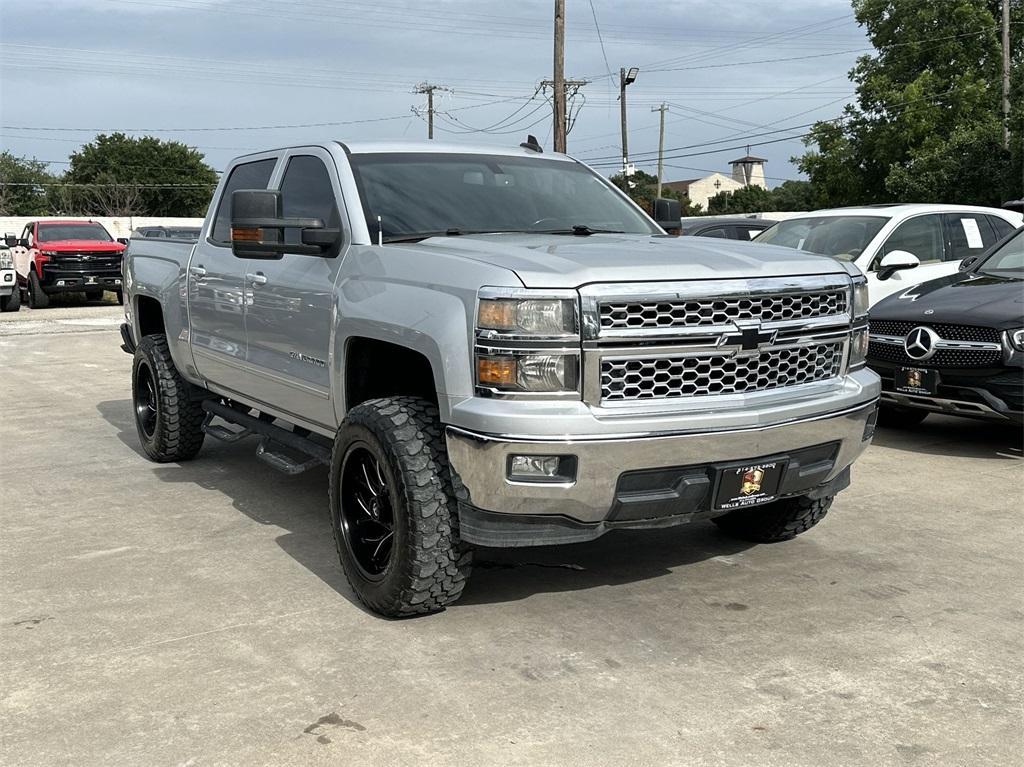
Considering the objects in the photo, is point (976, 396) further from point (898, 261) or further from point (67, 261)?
point (67, 261)

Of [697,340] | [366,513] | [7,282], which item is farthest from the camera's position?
[7,282]

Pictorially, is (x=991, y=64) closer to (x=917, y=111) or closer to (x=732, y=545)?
(x=917, y=111)

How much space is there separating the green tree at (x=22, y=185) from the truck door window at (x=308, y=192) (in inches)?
2861

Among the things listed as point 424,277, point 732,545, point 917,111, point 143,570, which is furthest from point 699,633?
point 917,111

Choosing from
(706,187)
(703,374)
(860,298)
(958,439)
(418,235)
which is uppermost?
(706,187)

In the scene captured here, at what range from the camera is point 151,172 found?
3063 inches

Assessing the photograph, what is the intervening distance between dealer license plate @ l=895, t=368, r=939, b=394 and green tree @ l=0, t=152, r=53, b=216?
72.8 m

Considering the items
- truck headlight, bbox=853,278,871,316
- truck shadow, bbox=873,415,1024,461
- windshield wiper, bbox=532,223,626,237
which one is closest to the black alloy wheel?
windshield wiper, bbox=532,223,626,237

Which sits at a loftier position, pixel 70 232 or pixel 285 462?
pixel 70 232

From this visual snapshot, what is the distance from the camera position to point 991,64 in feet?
167

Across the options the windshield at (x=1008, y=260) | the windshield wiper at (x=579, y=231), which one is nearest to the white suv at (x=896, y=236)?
the windshield at (x=1008, y=260)

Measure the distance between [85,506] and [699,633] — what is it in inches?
145

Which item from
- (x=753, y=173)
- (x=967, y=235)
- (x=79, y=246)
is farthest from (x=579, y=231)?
(x=753, y=173)

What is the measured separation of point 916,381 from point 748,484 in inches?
147
